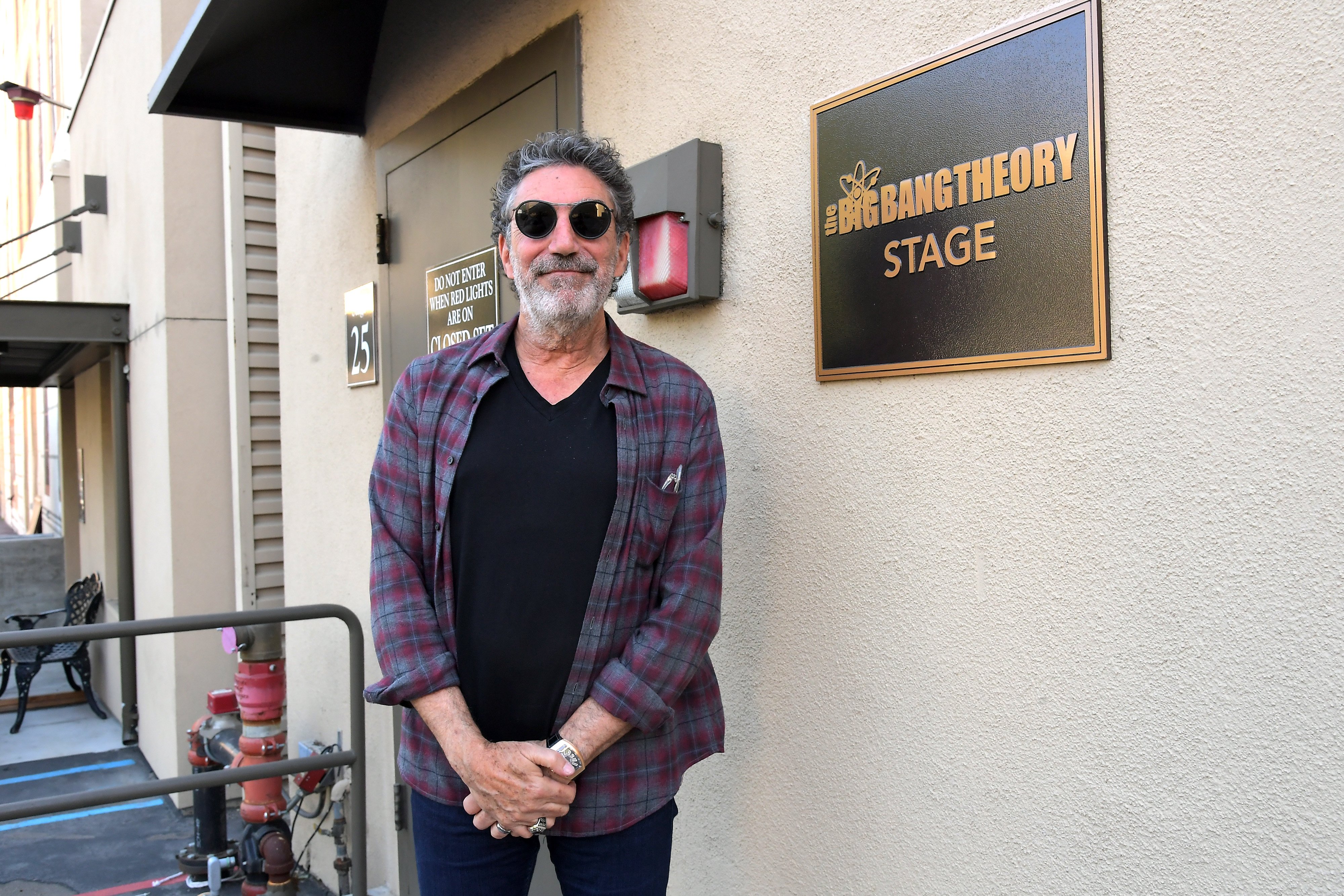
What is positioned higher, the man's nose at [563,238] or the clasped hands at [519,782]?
the man's nose at [563,238]

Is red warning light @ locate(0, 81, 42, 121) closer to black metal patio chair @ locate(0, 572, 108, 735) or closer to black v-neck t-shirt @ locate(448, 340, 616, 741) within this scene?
black metal patio chair @ locate(0, 572, 108, 735)

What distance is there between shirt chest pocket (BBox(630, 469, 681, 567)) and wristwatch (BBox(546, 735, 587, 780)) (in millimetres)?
356

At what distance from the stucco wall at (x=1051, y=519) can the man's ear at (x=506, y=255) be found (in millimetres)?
557

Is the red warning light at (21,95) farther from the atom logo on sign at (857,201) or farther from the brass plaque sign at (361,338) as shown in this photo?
the atom logo on sign at (857,201)

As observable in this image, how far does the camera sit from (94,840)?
6.43 meters

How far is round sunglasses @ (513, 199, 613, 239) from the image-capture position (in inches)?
77.5

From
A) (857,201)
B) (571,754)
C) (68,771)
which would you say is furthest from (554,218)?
(68,771)

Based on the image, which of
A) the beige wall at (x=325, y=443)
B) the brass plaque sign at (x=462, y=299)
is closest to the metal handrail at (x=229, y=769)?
the beige wall at (x=325, y=443)

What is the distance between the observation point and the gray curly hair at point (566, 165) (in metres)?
2.01

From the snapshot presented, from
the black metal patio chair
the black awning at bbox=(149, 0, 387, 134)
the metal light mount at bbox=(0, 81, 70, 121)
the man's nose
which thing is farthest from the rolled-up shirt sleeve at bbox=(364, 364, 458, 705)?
the metal light mount at bbox=(0, 81, 70, 121)

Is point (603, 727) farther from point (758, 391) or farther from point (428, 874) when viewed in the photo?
point (758, 391)

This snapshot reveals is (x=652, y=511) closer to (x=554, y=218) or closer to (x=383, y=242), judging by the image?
(x=554, y=218)

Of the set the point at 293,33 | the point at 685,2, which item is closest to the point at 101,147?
the point at 293,33

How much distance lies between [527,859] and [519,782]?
0.29 m
